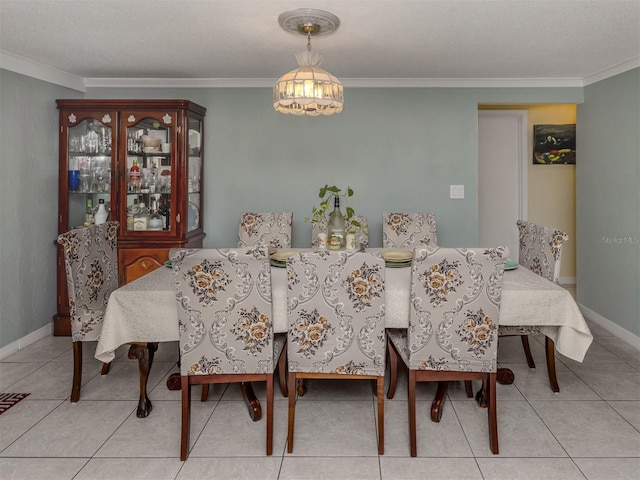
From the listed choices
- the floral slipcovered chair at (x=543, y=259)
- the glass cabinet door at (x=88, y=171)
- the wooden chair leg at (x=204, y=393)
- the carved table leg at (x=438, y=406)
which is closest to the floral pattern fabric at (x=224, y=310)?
the wooden chair leg at (x=204, y=393)

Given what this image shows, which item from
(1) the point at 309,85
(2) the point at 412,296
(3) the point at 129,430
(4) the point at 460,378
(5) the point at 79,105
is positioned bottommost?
(3) the point at 129,430

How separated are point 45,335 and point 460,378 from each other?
334 centimetres

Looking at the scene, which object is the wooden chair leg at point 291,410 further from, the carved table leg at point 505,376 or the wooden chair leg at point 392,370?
the carved table leg at point 505,376

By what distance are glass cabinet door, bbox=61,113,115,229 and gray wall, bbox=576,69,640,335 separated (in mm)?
4095

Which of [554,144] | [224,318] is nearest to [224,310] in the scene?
[224,318]

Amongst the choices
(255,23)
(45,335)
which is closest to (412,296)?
(255,23)

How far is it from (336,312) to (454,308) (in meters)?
0.51

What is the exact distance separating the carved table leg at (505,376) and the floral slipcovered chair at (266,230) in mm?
1744

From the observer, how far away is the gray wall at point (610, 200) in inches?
142

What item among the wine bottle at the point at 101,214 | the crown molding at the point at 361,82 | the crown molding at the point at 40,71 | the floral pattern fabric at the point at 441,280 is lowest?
the floral pattern fabric at the point at 441,280

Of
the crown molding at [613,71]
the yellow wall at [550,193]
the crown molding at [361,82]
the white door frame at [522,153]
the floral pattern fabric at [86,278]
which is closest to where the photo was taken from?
the floral pattern fabric at [86,278]

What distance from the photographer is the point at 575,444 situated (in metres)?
2.15

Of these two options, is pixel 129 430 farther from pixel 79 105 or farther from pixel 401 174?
pixel 401 174

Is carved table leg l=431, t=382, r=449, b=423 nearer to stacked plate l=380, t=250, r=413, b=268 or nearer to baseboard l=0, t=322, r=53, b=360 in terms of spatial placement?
stacked plate l=380, t=250, r=413, b=268
